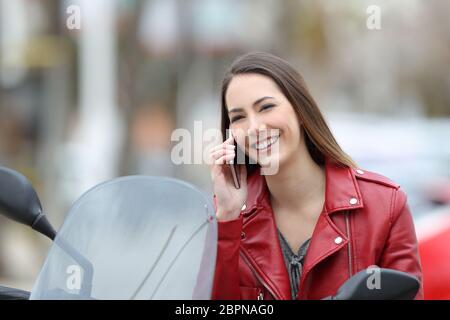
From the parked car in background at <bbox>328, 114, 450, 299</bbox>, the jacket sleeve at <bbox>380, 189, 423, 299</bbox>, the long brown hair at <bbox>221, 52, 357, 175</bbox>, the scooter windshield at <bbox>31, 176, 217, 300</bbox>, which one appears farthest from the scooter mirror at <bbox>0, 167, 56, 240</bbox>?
the parked car in background at <bbox>328, 114, 450, 299</bbox>

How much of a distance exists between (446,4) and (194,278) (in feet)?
60.4

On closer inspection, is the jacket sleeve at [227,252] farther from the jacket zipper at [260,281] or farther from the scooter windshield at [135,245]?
the scooter windshield at [135,245]

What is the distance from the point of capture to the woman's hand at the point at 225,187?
281cm

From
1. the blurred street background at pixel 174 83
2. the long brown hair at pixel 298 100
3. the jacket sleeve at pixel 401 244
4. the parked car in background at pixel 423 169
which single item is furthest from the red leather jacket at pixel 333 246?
the parked car in background at pixel 423 169

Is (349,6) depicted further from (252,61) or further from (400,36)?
(252,61)

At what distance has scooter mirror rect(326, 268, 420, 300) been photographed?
2.16 metres

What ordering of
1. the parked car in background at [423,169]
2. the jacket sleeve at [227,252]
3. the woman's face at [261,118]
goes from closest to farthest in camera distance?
the jacket sleeve at [227,252] < the woman's face at [261,118] < the parked car in background at [423,169]

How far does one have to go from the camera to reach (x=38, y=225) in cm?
255

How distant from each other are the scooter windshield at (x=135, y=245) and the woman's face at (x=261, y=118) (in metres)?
0.45

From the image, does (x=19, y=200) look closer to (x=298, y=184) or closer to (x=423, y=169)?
(x=298, y=184)

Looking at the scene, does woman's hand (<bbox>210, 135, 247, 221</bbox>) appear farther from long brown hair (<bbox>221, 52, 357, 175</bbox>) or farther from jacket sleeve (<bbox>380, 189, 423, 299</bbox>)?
jacket sleeve (<bbox>380, 189, 423, 299</bbox>)

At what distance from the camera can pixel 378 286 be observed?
85.7 inches

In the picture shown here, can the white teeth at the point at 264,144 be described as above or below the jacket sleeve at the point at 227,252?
above

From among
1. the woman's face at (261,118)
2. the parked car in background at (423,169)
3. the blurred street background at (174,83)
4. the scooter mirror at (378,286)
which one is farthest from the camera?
the blurred street background at (174,83)
